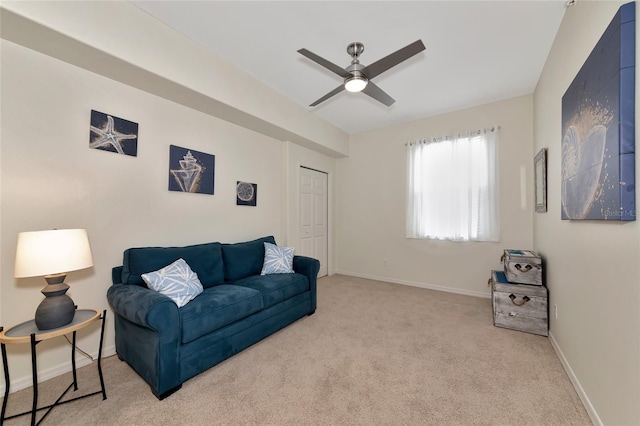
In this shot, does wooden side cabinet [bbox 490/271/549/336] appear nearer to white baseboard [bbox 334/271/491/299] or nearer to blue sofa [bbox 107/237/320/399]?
white baseboard [bbox 334/271/491/299]

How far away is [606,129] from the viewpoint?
50.6 inches

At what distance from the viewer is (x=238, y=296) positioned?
7.18ft

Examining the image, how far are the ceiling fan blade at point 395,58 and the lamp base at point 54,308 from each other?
8.92 feet

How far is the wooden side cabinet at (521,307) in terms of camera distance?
8.18 feet

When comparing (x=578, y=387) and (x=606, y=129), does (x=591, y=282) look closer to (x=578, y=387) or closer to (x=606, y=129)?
(x=578, y=387)

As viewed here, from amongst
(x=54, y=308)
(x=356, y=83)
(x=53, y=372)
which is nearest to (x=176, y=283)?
(x=54, y=308)

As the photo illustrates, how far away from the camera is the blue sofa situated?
1690 millimetres

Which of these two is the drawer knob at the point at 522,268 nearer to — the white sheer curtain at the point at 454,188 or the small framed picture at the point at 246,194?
the white sheer curtain at the point at 454,188

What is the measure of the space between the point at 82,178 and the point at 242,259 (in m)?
1.60

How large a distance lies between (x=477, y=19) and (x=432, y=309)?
308 centimetres

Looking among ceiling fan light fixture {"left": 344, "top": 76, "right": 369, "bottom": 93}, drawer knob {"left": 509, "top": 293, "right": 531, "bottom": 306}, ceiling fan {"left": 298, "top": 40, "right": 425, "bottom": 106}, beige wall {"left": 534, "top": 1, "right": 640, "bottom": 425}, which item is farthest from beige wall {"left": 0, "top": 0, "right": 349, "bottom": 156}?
drawer knob {"left": 509, "top": 293, "right": 531, "bottom": 306}

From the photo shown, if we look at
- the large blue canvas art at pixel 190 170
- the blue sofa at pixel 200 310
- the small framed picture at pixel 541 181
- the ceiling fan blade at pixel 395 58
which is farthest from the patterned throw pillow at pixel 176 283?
the small framed picture at pixel 541 181

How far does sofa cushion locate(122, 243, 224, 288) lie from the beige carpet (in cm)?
76

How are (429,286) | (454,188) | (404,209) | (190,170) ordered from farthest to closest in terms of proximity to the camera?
1. (404,209)
2. (429,286)
3. (454,188)
4. (190,170)
